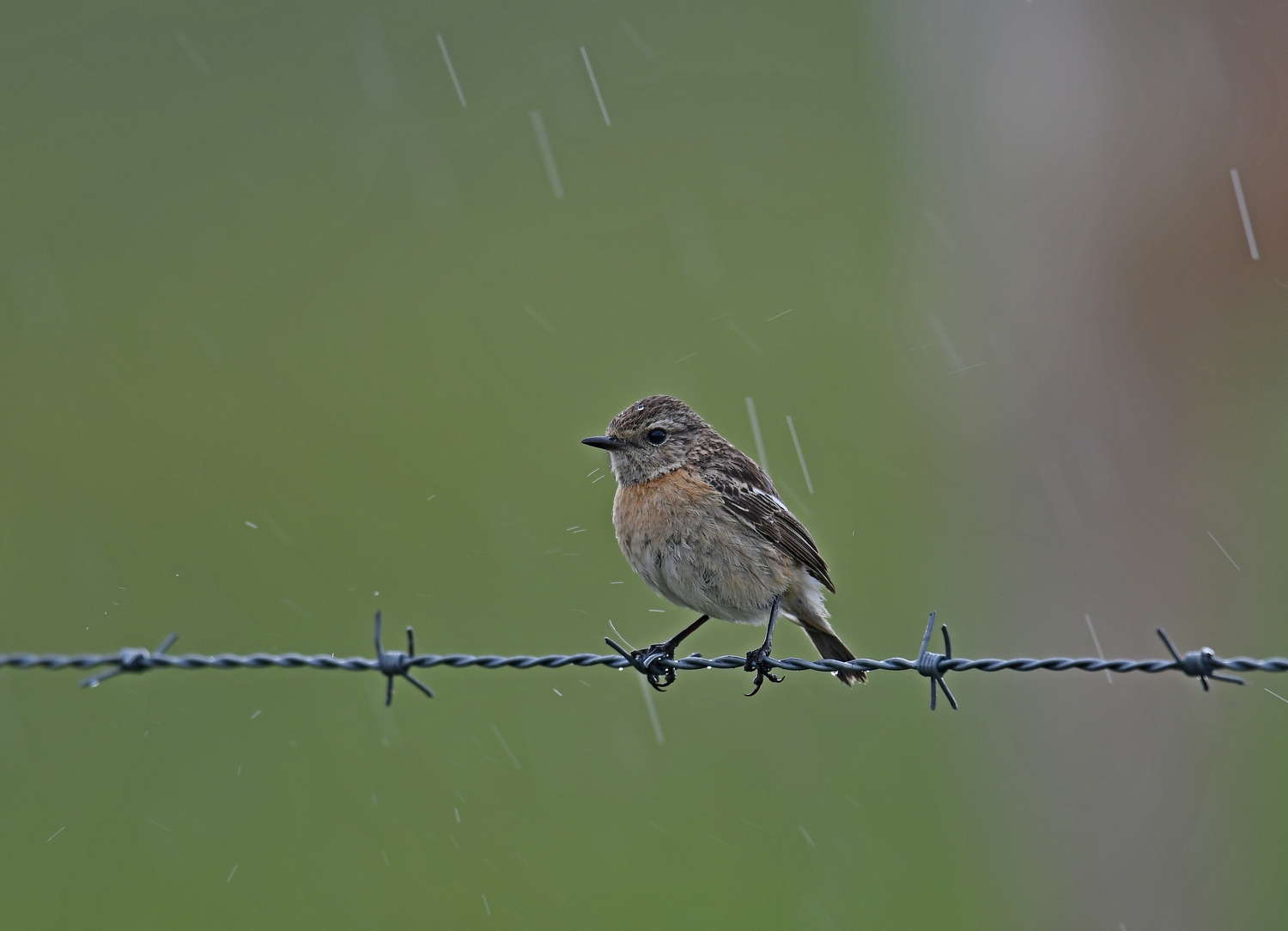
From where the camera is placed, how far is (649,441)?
5785mm

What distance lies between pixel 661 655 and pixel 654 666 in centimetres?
38

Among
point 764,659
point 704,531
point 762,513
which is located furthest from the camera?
point 762,513

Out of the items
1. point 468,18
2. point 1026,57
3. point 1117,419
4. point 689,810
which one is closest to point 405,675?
point 1117,419

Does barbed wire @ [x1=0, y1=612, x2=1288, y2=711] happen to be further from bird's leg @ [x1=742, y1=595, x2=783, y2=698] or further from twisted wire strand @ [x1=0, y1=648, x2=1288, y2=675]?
bird's leg @ [x1=742, y1=595, x2=783, y2=698]

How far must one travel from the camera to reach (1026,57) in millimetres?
9852

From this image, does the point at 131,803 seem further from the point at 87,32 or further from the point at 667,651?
the point at 87,32

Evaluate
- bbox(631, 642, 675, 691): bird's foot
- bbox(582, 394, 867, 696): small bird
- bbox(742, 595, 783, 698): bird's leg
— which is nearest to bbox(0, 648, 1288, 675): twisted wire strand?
bbox(631, 642, 675, 691): bird's foot

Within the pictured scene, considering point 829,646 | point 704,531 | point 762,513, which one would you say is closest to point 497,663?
point 704,531

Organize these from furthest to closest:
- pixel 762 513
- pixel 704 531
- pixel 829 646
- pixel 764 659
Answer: pixel 829 646, pixel 762 513, pixel 704 531, pixel 764 659

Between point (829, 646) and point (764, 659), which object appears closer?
point (764, 659)

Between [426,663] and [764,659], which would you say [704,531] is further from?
[426,663]

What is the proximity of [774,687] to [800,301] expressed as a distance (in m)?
6.50

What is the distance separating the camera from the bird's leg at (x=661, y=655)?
16.8 ft

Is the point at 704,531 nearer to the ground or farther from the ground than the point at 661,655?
farther from the ground
